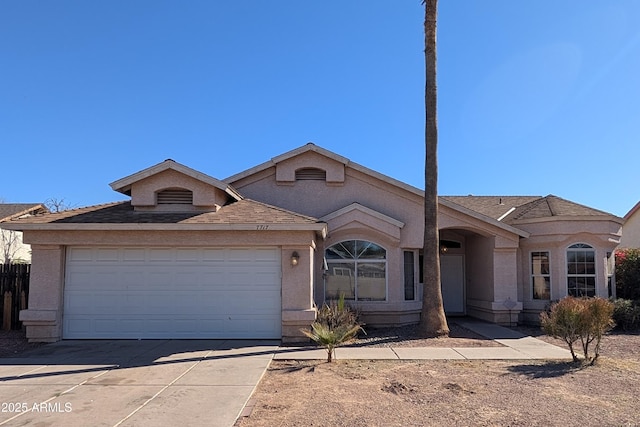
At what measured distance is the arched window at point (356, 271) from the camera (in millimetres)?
14969

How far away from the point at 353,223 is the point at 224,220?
4.27m

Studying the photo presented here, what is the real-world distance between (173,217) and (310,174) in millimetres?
4988

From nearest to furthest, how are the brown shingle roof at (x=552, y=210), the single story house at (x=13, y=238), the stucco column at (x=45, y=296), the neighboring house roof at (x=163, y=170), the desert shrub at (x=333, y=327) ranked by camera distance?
the desert shrub at (x=333, y=327) → the stucco column at (x=45, y=296) → the neighboring house roof at (x=163, y=170) → the brown shingle roof at (x=552, y=210) → the single story house at (x=13, y=238)

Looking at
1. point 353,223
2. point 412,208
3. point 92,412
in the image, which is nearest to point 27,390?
point 92,412

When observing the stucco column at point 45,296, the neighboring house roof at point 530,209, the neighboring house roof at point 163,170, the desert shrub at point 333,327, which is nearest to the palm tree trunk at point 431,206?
the desert shrub at point 333,327

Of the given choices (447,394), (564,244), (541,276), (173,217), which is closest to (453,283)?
(541,276)

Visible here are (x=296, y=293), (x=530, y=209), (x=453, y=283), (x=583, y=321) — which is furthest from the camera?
(x=453, y=283)

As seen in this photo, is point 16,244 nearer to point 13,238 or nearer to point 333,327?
point 13,238

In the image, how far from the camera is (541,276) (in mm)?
16188

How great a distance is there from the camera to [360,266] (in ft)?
49.4

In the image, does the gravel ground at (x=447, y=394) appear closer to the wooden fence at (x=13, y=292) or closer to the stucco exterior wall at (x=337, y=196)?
the stucco exterior wall at (x=337, y=196)

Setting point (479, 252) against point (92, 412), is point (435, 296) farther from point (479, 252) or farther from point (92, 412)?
point (92, 412)

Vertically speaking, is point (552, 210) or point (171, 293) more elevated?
point (552, 210)

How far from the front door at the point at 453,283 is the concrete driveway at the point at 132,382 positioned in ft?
29.5
